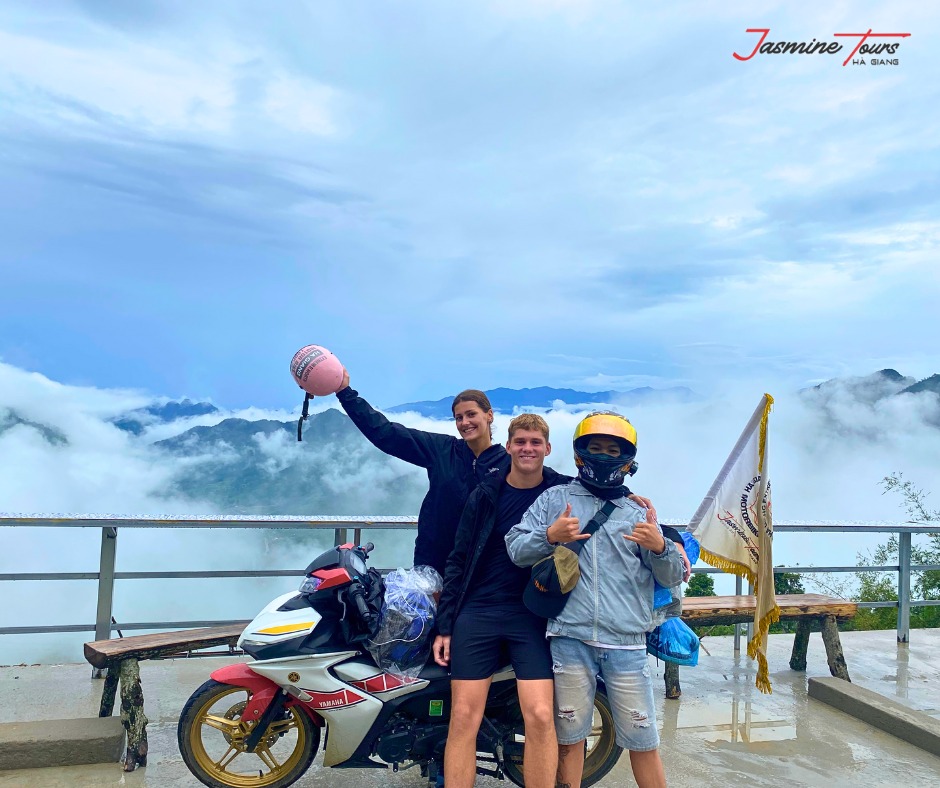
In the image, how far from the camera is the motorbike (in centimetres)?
328

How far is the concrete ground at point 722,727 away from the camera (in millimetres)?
3812

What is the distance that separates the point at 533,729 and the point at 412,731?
1.74ft

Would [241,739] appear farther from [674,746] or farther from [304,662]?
[674,746]

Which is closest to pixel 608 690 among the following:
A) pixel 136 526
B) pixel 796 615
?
pixel 796 615

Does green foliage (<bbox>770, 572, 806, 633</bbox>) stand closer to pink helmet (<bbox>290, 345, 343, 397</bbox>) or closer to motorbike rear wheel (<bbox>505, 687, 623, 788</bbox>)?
motorbike rear wheel (<bbox>505, 687, 623, 788</bbox>)

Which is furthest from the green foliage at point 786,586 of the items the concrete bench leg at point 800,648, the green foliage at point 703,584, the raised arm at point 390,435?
the raised arm at point 390,435

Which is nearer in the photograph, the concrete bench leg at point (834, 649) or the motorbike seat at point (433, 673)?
the motorbike seat at point (433, 673)

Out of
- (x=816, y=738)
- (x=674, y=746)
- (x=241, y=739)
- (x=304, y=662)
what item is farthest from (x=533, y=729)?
(x=816, y=738)

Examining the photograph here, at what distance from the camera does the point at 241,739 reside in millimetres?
3420

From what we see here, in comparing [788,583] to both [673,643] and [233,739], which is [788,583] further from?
[233,739]

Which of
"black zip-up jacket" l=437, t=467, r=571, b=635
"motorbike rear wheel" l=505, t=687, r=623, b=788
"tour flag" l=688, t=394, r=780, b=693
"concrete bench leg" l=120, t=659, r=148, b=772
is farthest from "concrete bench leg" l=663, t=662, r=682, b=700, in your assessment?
"concrete bench leg" l=120, t=659, r=148, b=772

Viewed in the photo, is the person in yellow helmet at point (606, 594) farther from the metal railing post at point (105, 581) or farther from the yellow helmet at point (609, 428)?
the metal railing post at point (105, 581)

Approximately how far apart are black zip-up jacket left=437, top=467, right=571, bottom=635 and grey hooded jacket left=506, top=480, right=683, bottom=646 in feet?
0.55

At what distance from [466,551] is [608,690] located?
71 centimetres
